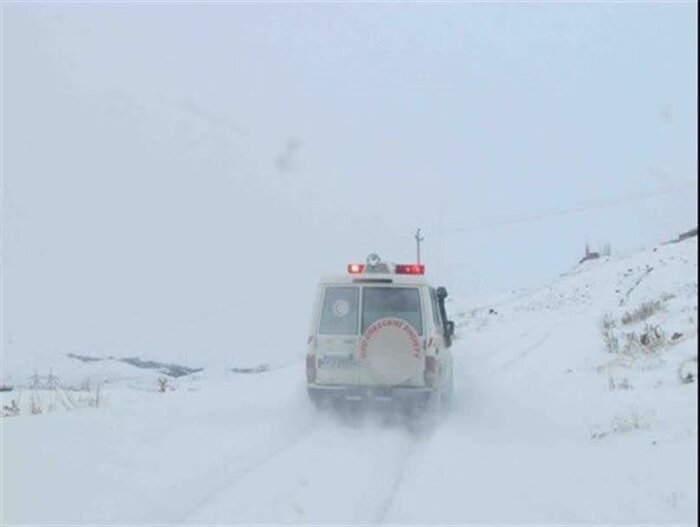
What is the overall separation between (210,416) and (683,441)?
262 inches

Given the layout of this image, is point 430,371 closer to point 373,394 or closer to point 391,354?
point 391,354

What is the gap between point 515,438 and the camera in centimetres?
1089

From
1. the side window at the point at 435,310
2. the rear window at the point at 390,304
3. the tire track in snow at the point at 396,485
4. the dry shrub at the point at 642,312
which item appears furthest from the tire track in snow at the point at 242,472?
the dry shrub at the point at 642,312

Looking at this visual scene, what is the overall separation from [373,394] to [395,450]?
177cm

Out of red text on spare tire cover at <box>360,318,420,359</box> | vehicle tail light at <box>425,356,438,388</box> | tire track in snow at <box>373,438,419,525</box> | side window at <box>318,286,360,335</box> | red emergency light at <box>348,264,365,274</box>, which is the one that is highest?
red emergency light at <box>348,264,365,274</box>

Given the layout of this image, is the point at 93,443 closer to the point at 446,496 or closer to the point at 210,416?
the point at 210,416

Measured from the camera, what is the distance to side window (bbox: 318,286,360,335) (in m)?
12.8

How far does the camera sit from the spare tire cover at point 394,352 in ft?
40.6

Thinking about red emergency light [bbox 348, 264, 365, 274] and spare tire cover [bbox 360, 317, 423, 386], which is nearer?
spare tire cover [bbox 360, 317, 423, 386]

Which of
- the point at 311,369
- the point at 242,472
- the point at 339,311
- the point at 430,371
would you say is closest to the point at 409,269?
the point at 339,311

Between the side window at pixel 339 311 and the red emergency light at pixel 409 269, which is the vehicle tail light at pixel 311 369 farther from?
the red emergency light at pixel 409 269

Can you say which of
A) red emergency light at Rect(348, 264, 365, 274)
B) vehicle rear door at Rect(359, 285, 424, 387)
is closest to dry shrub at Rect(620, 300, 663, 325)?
vehicle rear door at Rect(359, 285, 424, 387)

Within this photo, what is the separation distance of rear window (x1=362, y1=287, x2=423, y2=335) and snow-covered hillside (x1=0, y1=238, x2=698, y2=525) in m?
1.45

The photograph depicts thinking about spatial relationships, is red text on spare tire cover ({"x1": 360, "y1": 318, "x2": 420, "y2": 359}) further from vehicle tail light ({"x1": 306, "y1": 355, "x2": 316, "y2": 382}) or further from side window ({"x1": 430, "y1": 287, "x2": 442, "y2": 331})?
side window ({"x1": 430, "y1": 287, "x2": 442, "y2": 331})
